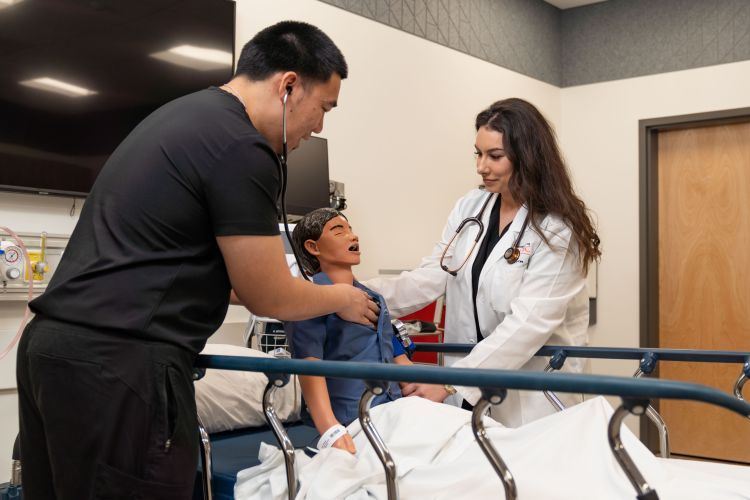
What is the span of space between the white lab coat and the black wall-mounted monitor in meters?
0.80

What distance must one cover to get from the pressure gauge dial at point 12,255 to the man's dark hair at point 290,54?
1.34m

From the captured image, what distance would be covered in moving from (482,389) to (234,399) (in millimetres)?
1148

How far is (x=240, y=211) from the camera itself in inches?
55.4

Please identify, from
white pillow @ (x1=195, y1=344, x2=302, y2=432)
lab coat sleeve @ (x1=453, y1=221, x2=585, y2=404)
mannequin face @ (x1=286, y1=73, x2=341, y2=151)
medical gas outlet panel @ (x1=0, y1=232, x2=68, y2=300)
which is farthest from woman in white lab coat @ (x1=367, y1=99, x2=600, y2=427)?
medical gas outlet panel @ (x1=0, y1=232, x2=68, y2=300)

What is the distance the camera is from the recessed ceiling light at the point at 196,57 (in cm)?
306

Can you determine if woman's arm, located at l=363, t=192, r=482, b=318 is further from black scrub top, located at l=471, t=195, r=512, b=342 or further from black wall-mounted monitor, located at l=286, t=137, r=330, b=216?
black wall-mounted monitor, located at l=286, t=137, r=330, b=216

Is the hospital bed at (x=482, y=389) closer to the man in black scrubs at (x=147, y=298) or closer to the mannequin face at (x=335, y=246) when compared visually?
the man in black scrubs at (x=147, y=298)

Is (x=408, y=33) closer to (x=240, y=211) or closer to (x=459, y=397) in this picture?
(x=459, y=397)

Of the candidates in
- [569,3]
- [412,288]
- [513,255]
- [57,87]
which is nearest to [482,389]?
[513,255]

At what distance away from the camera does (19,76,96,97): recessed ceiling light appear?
264 centimetres

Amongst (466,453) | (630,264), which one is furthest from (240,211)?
(630,264)

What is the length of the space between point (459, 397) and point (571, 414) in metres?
0.88

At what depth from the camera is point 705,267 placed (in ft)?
16.6

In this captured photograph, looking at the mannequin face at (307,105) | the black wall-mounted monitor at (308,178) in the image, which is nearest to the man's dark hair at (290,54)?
the mannequin face at (307,105)
